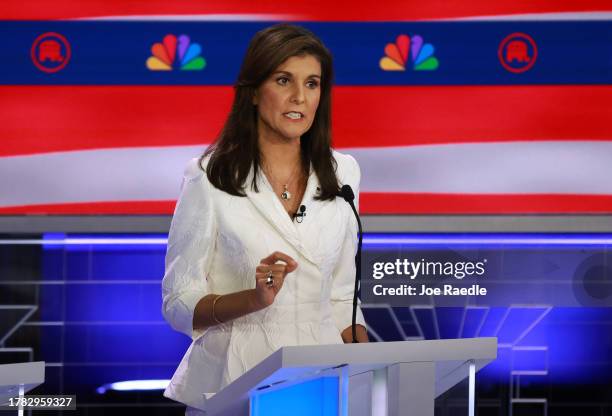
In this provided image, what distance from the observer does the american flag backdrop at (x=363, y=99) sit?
4.11 meters

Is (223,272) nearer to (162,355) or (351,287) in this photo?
(351,287)

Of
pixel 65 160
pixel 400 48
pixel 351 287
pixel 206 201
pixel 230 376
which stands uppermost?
pixel 400 48

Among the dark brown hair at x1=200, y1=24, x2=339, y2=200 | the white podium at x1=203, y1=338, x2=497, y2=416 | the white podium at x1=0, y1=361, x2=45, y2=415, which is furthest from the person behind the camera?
the dark brown hair at x1=200, y1=24, x2=339, y2=200

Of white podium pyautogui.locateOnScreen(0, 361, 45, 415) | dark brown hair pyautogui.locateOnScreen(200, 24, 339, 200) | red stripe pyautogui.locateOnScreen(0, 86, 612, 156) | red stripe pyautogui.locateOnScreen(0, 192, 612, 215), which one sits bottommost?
white podium pyautogui.locateOnScreen(0, 361, 45, 415)

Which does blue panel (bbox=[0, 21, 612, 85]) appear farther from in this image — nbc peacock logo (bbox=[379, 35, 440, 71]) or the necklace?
the necklace

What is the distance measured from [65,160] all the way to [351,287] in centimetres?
195

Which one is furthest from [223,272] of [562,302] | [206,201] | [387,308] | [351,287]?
[562,302]

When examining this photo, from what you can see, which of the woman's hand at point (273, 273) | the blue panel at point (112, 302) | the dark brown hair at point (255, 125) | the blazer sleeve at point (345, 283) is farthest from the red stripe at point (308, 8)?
the woman's hand at point (273, 273)

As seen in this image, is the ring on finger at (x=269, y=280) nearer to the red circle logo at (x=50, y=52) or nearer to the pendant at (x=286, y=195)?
the pendant at (x=286, y=195)

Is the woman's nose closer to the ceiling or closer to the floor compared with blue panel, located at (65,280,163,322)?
closer to the ceiling

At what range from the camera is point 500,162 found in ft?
13.6

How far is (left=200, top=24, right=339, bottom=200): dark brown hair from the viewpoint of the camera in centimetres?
237

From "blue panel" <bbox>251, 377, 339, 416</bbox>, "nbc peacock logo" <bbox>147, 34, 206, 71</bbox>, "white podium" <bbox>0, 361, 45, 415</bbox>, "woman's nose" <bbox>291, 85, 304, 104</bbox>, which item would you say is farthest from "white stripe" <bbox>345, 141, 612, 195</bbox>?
"blue panel" <bbox>251, 377, 339, 416</bbox>

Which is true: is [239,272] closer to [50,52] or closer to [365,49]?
[365,49]
